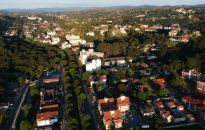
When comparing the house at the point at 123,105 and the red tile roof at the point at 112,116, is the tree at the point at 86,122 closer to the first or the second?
the red tile roof at the point at 112,116

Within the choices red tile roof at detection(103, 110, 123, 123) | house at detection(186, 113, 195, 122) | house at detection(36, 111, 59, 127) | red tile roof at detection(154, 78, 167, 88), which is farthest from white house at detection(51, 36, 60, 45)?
house at detection(186, 113, 195, 122)

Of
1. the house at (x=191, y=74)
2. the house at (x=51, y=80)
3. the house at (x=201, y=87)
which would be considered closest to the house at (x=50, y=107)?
the house at (x=51, y=80)

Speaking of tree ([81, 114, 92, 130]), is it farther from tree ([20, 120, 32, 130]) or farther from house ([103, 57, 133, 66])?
house ([103, 57, 133, 66])

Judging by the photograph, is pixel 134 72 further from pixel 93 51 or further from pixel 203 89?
pixel 93 51

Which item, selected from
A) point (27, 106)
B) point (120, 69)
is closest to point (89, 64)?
point (120, 69)

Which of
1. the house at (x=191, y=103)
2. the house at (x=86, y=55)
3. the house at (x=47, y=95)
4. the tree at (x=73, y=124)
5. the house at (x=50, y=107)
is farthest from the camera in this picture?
the house at (x=86, y=55)

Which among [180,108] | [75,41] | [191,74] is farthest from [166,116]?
[75,41]
